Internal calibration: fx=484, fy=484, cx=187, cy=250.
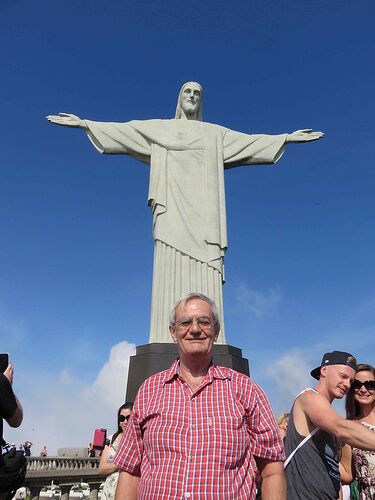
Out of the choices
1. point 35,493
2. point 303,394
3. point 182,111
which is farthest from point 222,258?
point 303,394

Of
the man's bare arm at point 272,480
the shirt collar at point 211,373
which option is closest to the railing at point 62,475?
the shirt collar at point 211,373

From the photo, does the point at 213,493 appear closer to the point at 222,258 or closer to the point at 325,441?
the point at 325,441

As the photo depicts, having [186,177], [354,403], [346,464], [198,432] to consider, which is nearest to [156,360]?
[186,177]

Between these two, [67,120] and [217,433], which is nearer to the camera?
[217,433]

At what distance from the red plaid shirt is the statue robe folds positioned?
5.59 m

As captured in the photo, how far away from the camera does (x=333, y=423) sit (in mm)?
2592

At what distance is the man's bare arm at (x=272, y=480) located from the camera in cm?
223

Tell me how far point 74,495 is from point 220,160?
9.64 metres

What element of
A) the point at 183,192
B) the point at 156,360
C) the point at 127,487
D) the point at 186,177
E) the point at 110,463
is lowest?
the point at 127,487

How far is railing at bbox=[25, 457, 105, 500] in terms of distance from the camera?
5.72 m

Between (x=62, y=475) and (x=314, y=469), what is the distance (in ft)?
14.2

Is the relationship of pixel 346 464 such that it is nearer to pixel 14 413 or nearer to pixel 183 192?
pixel 14 413

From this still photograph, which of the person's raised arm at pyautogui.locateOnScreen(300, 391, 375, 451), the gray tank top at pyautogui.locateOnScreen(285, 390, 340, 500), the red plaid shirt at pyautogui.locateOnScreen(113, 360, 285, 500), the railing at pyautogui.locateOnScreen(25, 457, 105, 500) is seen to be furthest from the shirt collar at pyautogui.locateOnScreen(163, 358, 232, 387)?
the railing at pyautogui.locateOnScreen(25, 457, 105, 500)

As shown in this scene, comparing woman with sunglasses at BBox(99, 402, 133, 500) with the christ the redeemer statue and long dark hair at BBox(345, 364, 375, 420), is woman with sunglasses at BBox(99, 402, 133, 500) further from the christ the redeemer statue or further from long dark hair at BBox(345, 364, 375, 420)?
the christ the redeemer statue
